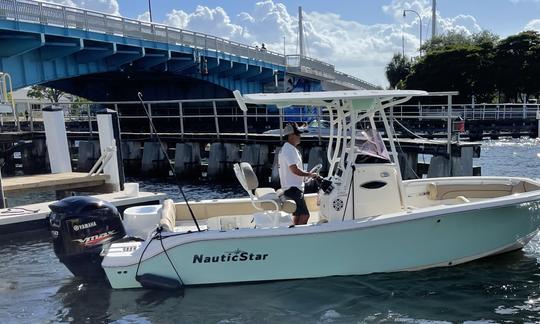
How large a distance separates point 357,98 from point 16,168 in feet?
73.2

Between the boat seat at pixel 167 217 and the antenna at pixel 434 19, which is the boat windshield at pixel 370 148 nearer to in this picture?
the boat seat at pixel 167 217

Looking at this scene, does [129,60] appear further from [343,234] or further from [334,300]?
[334,300]

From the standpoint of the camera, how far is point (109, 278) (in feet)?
22.8

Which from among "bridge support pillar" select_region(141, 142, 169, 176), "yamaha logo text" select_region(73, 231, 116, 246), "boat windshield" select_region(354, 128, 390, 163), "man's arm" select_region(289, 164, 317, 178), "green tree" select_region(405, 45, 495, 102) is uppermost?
"green tree" select_region(405, 45, 495, 102)

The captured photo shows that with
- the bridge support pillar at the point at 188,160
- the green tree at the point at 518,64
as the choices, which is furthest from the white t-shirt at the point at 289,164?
the green tree at the point at 518,64

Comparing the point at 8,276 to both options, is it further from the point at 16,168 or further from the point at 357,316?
the point at 16,168

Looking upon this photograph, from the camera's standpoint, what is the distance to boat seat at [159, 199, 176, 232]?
7148 millimetres

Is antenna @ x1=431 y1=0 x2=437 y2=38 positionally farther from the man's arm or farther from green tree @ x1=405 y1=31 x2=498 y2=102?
the man's arm

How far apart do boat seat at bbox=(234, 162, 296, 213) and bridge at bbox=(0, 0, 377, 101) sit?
1779cm

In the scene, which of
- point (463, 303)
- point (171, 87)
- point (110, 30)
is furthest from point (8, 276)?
point (171, 87)

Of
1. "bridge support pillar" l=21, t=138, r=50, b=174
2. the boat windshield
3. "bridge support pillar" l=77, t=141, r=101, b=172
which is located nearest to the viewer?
the boat windshield

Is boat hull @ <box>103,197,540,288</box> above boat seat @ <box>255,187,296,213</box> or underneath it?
underneath

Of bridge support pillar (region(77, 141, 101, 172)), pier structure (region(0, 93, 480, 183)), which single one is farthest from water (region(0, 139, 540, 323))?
bridge support pillar (region(77, 141, 101, 172))

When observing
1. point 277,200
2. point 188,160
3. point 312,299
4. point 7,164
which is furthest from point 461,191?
point 7,164
